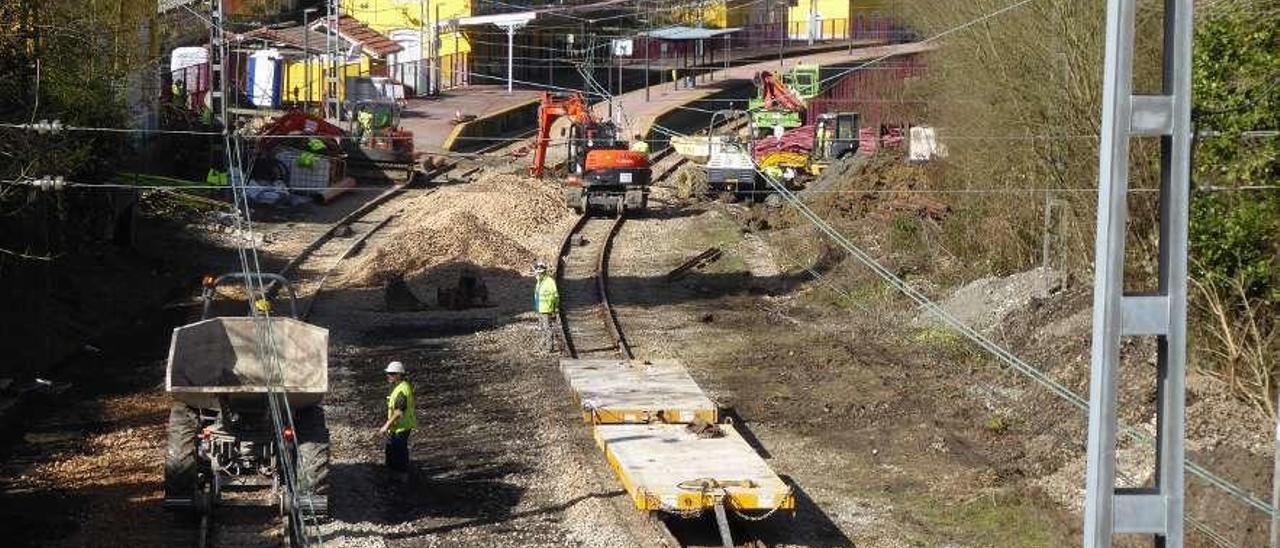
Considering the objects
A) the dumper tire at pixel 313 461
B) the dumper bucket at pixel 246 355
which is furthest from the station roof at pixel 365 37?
the dumper tire at pixel 313 461

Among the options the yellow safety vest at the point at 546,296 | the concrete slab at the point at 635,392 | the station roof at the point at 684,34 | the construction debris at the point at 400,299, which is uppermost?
the station roof at the point at 684,34

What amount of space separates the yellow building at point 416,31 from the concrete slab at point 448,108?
1.30m

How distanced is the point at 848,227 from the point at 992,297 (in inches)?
422

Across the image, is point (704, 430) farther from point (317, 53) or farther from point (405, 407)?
point (317, 53)

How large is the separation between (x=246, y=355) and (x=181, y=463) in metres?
2.03

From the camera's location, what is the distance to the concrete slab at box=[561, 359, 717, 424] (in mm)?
19328

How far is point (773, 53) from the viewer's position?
83000 mm

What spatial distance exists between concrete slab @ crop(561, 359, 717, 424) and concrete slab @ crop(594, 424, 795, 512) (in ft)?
0.67

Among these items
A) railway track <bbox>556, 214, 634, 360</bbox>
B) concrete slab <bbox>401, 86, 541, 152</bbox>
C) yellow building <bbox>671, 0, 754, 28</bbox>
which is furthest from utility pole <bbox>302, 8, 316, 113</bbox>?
yellow building <bbox>671, 0, 754, 28</bbox>

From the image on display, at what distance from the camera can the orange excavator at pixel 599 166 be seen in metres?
41.1

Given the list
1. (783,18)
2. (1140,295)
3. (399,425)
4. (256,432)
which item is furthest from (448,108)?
(1140,295)

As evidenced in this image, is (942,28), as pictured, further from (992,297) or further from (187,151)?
(187,151)

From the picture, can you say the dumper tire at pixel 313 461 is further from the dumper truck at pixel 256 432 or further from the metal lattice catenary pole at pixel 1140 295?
the metal lattice catenary pole at pixel 1140 295

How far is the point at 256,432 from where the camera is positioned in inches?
661
